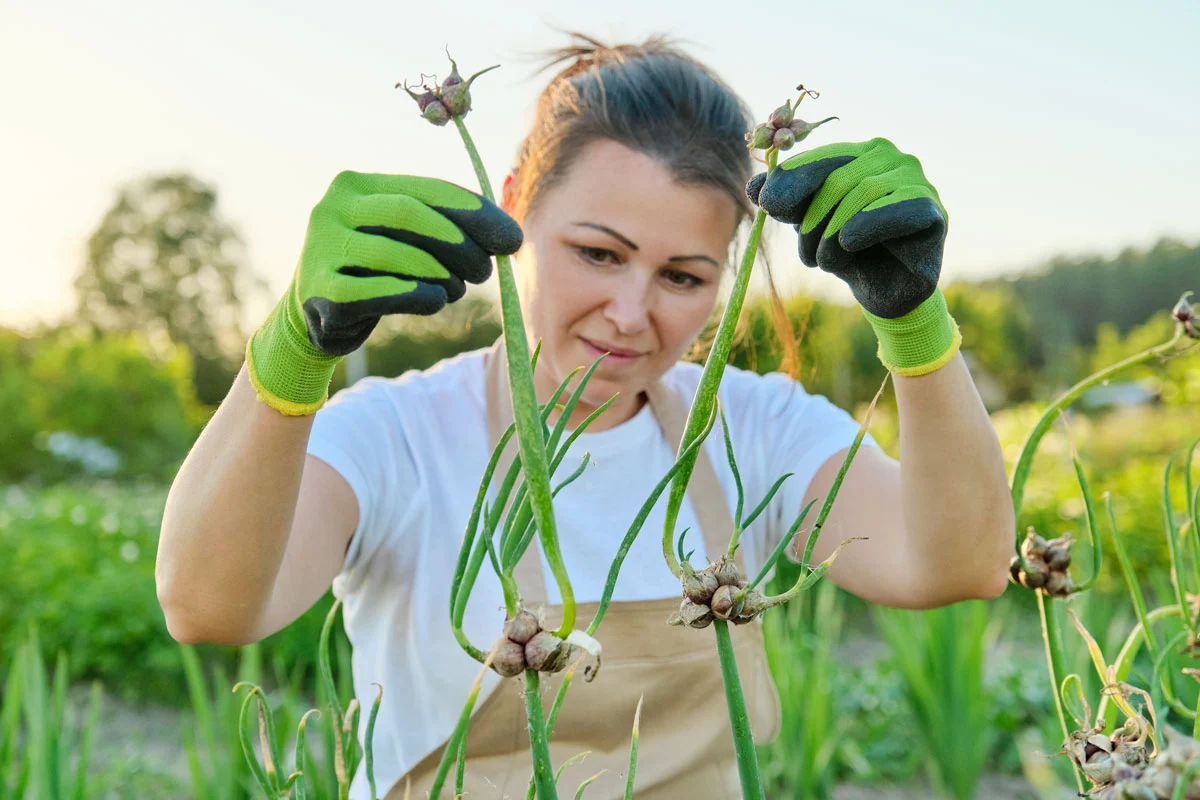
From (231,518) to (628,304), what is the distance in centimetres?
48

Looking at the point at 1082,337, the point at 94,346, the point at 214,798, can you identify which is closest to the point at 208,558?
the point at 214,798

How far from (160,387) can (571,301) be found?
968 centimetres

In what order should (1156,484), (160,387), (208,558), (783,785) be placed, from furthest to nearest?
1. (160,387)
2. (1156,484)
3. (783,785)
4. (208,558)

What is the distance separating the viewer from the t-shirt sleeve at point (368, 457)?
1.07 metres

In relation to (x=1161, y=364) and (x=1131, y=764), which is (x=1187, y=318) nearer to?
(x=1161, y=364)

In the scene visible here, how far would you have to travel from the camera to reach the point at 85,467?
9.02 metres

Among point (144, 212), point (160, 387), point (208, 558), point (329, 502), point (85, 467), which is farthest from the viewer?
point (144, 212)

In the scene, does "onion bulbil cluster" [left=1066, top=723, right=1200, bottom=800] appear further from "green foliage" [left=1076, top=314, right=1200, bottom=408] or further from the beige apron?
the beige apron

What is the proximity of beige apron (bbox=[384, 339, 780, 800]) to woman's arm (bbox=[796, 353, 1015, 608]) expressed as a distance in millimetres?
160

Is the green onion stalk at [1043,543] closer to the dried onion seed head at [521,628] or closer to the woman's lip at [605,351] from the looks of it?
the dried onion seed head at [521,628]

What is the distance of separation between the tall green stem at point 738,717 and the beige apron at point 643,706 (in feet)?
2.43

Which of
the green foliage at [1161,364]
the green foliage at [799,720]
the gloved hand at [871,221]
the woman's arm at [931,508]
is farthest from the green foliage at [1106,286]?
the gloved hand at [871,221]

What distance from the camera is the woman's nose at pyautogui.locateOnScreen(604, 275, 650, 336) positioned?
3.39 ft

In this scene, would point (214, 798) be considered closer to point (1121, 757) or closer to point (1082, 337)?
point (1121, 757)
